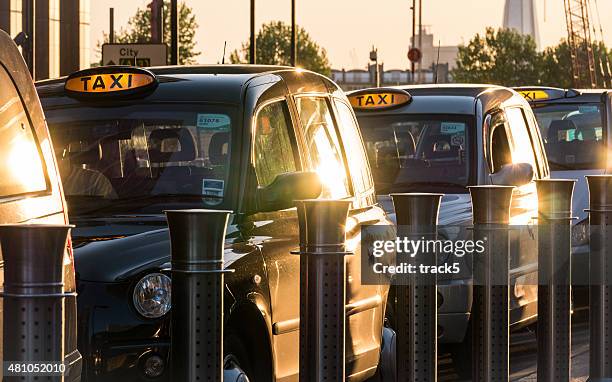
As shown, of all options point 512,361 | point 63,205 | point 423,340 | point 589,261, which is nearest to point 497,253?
point 423,340

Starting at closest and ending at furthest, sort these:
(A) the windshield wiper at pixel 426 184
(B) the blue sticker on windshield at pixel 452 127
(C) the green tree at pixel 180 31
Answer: (A) the windshield wiper at pixel 426 184
(B) the blue sticker on windshield at pixel 452 127
(C) the green tree at pixel 180 31

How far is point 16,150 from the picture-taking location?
5.09 metres

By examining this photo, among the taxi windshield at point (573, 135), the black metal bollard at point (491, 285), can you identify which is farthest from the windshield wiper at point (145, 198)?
the taxi windshield at point (573, 135)

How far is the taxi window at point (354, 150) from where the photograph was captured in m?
8.52

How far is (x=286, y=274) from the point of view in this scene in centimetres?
721

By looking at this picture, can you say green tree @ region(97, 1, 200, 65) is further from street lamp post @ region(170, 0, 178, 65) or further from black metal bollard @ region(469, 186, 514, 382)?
black metal bollard @ region(469, 186, 514, 382)

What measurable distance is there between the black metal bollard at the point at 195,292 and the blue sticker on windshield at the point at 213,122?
221 cm

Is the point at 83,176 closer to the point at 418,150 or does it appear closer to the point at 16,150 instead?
the point at 16,150

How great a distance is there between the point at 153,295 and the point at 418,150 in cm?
575

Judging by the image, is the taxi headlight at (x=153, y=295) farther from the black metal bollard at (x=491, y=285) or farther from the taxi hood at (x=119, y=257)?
the black metal bollard at (x=491, y=285)

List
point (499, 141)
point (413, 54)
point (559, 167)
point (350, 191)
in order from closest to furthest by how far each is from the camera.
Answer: point (350, 191)
point (499, 141)
point (559, 167)
point (413, 54)

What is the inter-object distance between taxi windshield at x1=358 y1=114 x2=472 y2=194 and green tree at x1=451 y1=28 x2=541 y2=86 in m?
146

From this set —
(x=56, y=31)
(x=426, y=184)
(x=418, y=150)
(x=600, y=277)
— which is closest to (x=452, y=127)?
(x=418, y=150)

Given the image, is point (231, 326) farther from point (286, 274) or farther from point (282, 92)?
point (282, 92)
